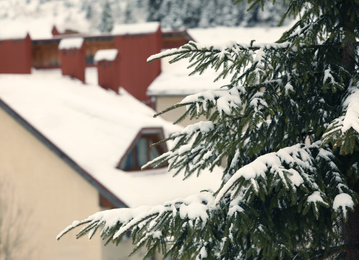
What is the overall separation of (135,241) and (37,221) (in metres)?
12.0

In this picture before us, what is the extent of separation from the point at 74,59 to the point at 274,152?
19438mm

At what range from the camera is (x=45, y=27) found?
154250 mm

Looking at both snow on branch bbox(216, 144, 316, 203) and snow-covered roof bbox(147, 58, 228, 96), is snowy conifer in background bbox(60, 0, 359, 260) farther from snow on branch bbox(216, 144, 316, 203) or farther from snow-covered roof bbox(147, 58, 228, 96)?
snow-covered roof bbox(147, 58, 228, 96)

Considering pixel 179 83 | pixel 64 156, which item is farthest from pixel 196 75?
pixel 64 156

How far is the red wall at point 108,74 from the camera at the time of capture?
23328mm

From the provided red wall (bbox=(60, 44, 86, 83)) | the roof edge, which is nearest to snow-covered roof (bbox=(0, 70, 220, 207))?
the roof edge

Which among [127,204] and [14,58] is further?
[14,58]

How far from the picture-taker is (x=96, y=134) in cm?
1756

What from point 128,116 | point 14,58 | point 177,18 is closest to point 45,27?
point 177,18

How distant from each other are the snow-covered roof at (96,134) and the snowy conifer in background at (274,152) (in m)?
10.3

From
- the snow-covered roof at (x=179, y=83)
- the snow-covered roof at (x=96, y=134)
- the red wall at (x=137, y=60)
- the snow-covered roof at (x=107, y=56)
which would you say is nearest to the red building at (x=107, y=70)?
the snow-covered roof at (x=107, y=56)

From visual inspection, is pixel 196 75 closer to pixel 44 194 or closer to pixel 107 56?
pixel 107 56

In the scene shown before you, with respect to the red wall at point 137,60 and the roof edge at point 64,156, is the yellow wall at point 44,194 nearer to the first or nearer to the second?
the roof edge at point 64,156

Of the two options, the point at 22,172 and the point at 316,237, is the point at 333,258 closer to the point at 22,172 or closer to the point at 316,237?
the point at 316,237
